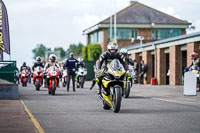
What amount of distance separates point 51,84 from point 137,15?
52.4 metres

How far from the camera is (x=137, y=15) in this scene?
71125mm

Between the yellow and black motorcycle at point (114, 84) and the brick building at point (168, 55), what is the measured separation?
21550 mm

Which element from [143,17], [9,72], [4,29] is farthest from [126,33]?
[4,29]

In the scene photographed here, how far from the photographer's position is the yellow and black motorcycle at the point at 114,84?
11.4m

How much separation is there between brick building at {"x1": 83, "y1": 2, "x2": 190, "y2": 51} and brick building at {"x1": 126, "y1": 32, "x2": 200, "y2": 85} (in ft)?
56.4

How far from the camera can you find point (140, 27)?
6888 centimetres

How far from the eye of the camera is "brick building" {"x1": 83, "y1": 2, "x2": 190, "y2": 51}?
68062mm

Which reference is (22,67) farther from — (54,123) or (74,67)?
(54,123)

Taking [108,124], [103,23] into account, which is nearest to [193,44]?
[108,124]

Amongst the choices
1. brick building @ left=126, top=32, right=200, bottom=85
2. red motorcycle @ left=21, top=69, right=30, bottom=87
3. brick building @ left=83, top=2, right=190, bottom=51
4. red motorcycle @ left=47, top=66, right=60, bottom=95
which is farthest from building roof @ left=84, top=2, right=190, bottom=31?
red motorcycle @ left=47, top=66, right=60, bottom=95

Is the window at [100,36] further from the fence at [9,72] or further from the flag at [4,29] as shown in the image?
the flag at [4,29]

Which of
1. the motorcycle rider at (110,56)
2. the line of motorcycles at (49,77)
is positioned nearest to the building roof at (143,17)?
the line of motorcycles at (49,77)

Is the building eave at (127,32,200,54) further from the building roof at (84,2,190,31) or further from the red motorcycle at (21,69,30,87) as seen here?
the building roof at (84,2,190,31)

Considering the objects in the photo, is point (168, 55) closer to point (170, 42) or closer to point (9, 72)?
point (170, 42)
